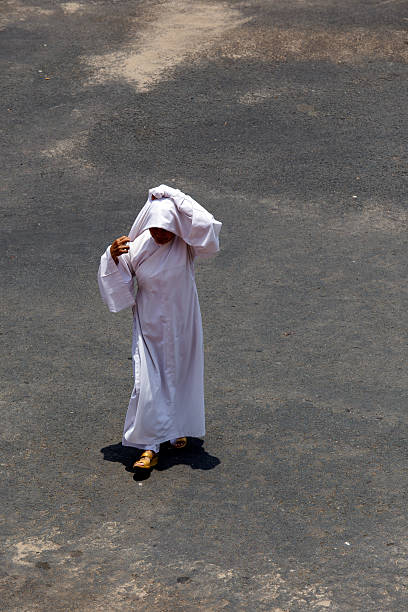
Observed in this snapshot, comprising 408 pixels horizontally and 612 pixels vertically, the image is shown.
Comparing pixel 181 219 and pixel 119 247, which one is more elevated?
pixel 181 219

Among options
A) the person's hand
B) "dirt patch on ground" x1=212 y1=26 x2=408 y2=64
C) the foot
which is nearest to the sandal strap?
the foot

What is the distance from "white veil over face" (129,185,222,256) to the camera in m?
6.69

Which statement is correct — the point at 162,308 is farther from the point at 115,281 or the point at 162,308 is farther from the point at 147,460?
the point at 147,460

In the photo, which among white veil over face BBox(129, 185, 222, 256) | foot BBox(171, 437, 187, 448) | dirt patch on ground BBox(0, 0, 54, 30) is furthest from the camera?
dirt patch on ground BBox(0, 0, 54, 30)

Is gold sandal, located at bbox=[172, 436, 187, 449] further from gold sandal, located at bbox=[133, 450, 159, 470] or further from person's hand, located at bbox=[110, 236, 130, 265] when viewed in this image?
person's hand, located at bbox=[110, 236, 130, 265]

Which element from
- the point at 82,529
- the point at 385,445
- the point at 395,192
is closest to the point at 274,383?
the point at 385,445

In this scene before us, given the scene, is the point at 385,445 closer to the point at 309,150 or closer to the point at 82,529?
the point at 82,529

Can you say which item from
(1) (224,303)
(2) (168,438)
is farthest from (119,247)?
(1) (224,303)

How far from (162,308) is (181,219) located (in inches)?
27.5

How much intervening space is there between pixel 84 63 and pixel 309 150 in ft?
14.5

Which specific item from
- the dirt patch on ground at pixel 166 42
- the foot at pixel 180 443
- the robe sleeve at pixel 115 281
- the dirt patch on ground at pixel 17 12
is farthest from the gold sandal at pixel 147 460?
the dirt patch on ground at pixel 17 12

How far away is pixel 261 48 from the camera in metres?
14.9

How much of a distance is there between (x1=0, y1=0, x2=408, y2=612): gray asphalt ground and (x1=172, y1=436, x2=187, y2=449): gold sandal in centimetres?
9

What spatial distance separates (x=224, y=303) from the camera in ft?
30.3
